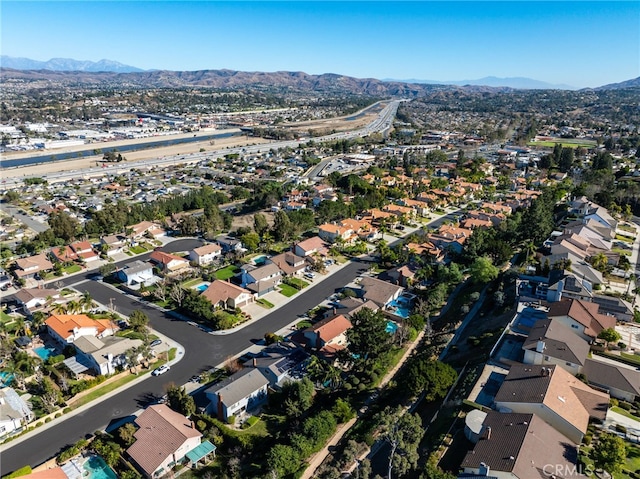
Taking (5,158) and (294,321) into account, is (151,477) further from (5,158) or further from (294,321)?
(5,158)

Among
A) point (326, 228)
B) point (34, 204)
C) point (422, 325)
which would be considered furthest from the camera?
point (34, 204)

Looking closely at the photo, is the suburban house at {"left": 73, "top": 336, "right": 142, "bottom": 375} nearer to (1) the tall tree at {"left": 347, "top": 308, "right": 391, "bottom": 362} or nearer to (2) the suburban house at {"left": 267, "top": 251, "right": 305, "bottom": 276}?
(1) the tall tree at {"left": 347, "top": 308, "right": 391, "bottom": 362}

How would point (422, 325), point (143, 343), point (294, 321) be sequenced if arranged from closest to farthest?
point (143, 343) → point (422, 325) → point (294, 321)

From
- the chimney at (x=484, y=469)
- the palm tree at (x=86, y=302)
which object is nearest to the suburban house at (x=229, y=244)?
the palm tree at (x=86, y=302)

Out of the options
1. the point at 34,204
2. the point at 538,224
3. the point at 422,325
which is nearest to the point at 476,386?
the point at 422,325

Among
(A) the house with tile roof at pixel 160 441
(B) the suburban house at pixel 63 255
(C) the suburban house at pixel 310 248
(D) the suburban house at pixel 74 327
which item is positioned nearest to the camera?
(A) the house with tile roof at pixel 160 441

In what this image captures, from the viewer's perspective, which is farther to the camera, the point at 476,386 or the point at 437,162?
the point at 437,162

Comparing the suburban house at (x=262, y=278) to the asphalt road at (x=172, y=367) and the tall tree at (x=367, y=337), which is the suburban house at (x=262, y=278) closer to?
the asphalt road at (x=172, y=367)
